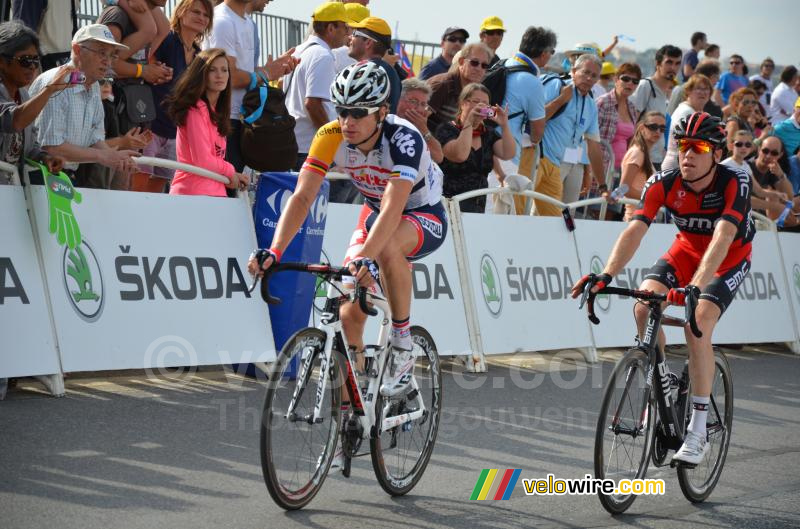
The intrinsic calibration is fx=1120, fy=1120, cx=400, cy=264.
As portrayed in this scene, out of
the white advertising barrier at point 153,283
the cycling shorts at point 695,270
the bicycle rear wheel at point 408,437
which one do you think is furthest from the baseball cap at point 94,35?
the cycling shorts at point 695,270

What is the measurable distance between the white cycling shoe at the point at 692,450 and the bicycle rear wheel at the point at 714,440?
70 mm

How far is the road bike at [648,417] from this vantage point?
19.7 feet

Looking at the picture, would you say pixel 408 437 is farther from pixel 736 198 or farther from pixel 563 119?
pixel 563 119

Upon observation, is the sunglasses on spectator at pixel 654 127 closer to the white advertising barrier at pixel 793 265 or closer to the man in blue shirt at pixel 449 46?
the man in blue shirt at pixel 449 46

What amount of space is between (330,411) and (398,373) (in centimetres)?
58

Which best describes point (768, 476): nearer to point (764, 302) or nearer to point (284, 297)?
point (284, 297)

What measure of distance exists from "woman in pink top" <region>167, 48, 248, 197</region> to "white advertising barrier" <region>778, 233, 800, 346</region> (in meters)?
8.11

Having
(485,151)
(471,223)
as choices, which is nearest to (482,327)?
(471,223)

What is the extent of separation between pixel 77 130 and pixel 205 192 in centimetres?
116

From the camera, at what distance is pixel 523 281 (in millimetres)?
10906

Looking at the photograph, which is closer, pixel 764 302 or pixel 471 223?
pixel 471 223

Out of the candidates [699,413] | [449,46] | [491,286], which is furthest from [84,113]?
[449,46]

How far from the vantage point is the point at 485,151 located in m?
11.1

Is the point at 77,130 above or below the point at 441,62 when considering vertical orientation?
below
